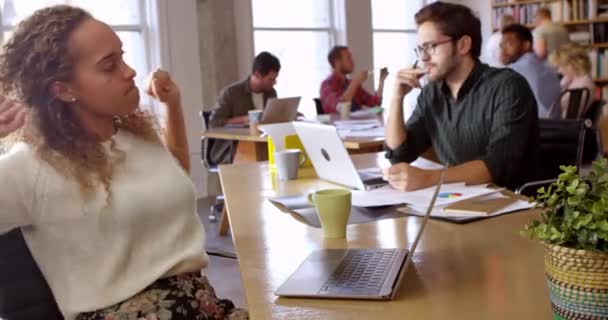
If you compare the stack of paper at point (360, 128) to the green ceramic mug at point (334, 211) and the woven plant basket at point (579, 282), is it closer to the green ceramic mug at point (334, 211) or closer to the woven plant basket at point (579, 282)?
the green ceramic mug at point (334, 211)

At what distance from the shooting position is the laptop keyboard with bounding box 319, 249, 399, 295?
3.42ft

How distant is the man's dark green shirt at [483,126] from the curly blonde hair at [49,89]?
1.18 meters

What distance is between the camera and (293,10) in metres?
6.60

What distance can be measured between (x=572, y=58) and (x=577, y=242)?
481 centimetres

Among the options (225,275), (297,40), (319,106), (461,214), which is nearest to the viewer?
(461,214)

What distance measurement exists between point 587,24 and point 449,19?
5271 mm

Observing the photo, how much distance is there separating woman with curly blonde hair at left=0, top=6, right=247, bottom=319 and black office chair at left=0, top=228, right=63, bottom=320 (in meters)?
0.02

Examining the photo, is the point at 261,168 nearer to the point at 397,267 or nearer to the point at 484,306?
the point at 397,267

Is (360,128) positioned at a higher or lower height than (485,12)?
lower

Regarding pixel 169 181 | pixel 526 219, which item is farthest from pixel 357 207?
pixel 169 181

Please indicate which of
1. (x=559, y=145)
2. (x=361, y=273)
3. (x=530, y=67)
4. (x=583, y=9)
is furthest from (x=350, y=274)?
(x=583, y=9)

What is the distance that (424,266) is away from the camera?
118cm

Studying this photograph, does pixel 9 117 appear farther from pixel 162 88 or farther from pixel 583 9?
pixel 583 9

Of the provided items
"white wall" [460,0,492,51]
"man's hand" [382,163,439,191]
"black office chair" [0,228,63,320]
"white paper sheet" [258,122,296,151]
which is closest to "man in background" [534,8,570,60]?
"white wall" [460,0,492,51]
